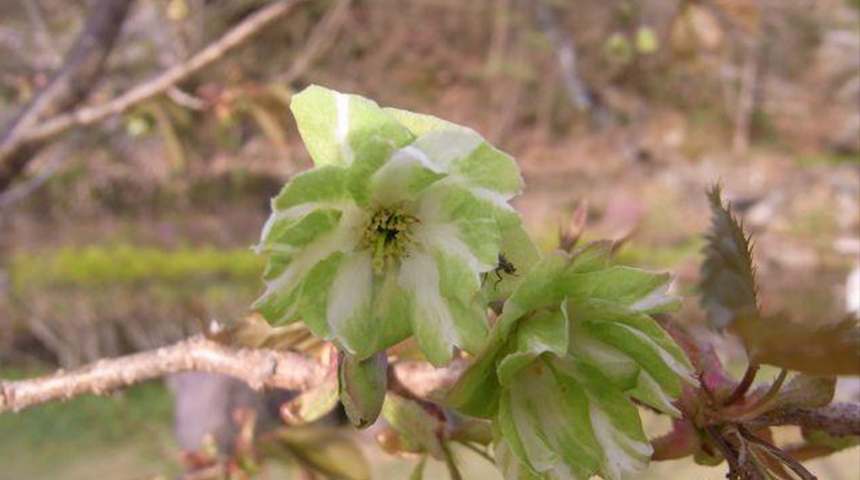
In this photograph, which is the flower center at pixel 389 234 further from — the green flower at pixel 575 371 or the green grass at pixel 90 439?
the green grass at pixel 90 439

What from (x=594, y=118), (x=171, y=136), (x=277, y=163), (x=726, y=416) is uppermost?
(x=277, y=163)

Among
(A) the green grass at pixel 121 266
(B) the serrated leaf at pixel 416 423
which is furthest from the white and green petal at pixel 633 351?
(A) the green grass at pixel 121 266

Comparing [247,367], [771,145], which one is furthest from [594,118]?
[247,367]

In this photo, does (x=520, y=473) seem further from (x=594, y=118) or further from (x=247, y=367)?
(x=594, y=118)

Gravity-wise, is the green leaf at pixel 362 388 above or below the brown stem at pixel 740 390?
above

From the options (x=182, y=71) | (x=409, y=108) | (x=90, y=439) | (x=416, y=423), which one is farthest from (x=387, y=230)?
(x=409, y=108)

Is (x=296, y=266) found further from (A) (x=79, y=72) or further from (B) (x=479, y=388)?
(A) (x=79, y=72)
